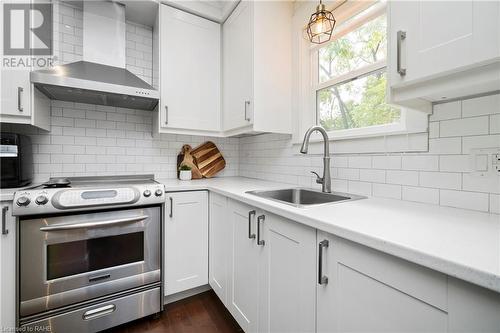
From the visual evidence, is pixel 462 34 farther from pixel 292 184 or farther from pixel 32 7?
pixel 32 7

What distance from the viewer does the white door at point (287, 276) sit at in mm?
882

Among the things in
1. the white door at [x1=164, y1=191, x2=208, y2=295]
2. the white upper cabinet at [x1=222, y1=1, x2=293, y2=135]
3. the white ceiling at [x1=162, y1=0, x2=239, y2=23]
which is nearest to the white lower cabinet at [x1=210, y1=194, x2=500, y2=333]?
the white door at [x1=164, y1=191, x2=208, y2=295]

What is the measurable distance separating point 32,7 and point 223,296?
7.90ft

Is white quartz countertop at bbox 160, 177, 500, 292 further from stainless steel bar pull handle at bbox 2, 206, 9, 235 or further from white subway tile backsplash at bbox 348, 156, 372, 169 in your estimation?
stainless steel bar pull handle at bbox 2, 206, 9, 235

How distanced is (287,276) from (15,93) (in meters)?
1.96

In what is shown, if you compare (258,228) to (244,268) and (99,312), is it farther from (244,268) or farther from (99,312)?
(99,312)

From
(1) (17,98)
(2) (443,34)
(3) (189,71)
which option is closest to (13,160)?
(1) (17,98)

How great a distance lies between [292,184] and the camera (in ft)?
6.16

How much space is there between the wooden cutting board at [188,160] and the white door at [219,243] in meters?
0.58

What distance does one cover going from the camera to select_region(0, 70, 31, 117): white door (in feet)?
4.55

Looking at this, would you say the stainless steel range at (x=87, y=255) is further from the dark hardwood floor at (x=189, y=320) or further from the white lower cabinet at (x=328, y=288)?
the white lower cabinet at (x=328, y=288)

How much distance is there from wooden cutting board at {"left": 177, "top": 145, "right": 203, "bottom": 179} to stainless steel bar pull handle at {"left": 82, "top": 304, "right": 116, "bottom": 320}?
1.23 m

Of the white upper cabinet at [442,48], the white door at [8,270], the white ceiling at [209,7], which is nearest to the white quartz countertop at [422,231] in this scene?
the white upper cabinet at [442,48]

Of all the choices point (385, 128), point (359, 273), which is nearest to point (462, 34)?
point (385, 128)
